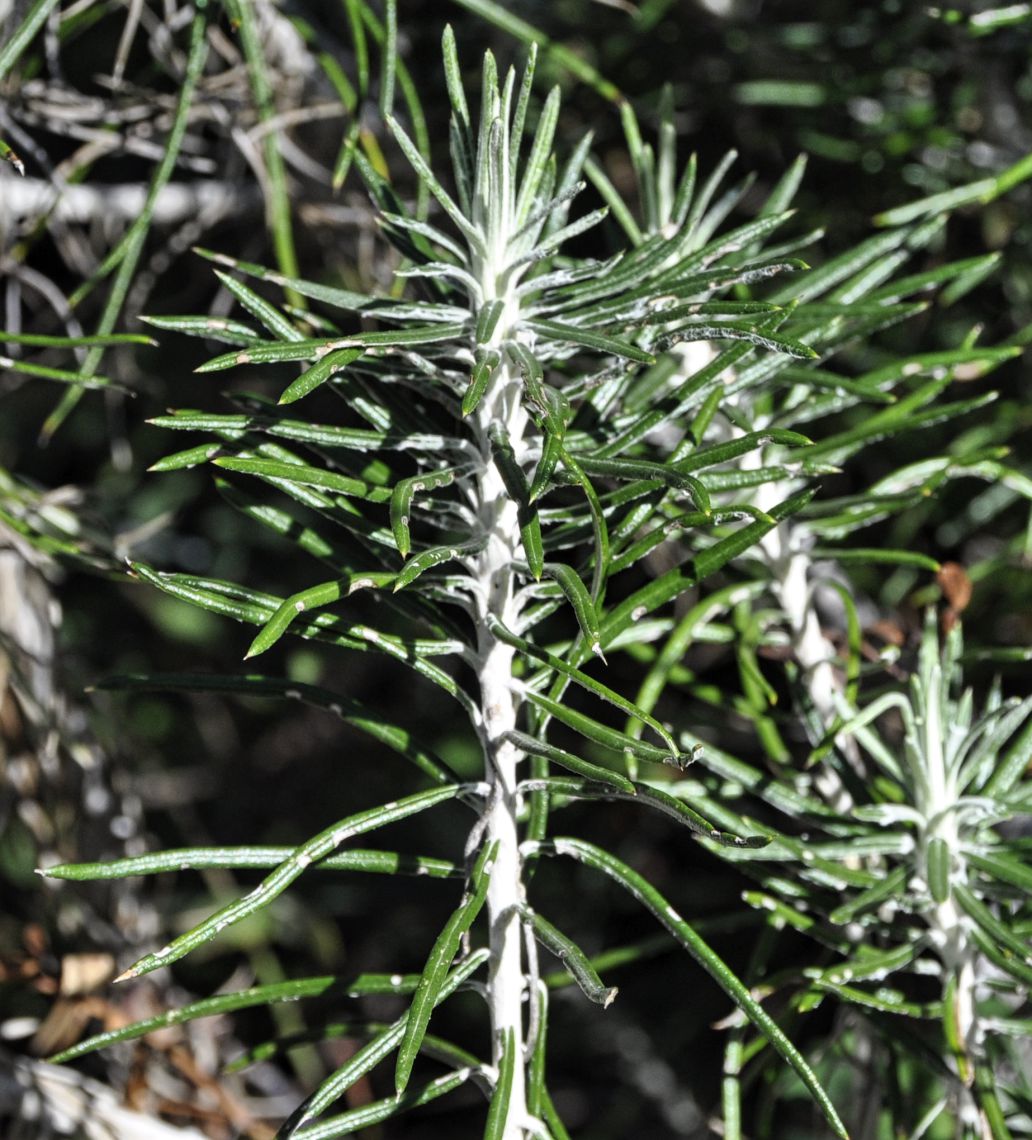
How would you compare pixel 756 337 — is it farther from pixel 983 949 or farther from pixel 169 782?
pixel 169 782

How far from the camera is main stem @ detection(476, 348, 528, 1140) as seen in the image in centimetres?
44

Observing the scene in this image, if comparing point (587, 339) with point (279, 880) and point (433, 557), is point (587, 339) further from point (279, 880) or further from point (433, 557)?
point (279, 880)

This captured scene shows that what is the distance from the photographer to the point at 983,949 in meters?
0.47

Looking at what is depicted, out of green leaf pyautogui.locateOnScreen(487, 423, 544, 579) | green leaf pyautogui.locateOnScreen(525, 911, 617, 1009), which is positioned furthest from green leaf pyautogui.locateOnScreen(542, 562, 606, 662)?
green leaf pyautogui.locateOnScreen(525, 911, 617, 1009)

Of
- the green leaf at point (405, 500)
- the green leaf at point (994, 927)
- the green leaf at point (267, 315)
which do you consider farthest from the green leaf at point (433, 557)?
the green leaf at point (994, 927)

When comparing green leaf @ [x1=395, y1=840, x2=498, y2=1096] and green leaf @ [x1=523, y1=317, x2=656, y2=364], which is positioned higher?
green leaf @ [x1=523, y1=317, x2=656, y2=364]

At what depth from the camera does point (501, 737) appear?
440 mm

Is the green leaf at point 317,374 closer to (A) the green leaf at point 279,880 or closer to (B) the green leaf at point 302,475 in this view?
(B) the green leaf at point 302,475

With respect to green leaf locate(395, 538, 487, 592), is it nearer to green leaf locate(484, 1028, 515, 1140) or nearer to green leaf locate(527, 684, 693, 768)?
green leaf locate(527, 684, 693, 768)

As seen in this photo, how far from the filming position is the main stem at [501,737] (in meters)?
0.44

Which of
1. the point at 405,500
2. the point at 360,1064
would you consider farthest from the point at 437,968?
the point at 405,500

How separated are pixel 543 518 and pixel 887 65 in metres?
0.55

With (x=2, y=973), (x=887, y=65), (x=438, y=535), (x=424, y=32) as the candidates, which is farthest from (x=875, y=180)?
(x=2, y=973)

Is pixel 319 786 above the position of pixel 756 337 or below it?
below
